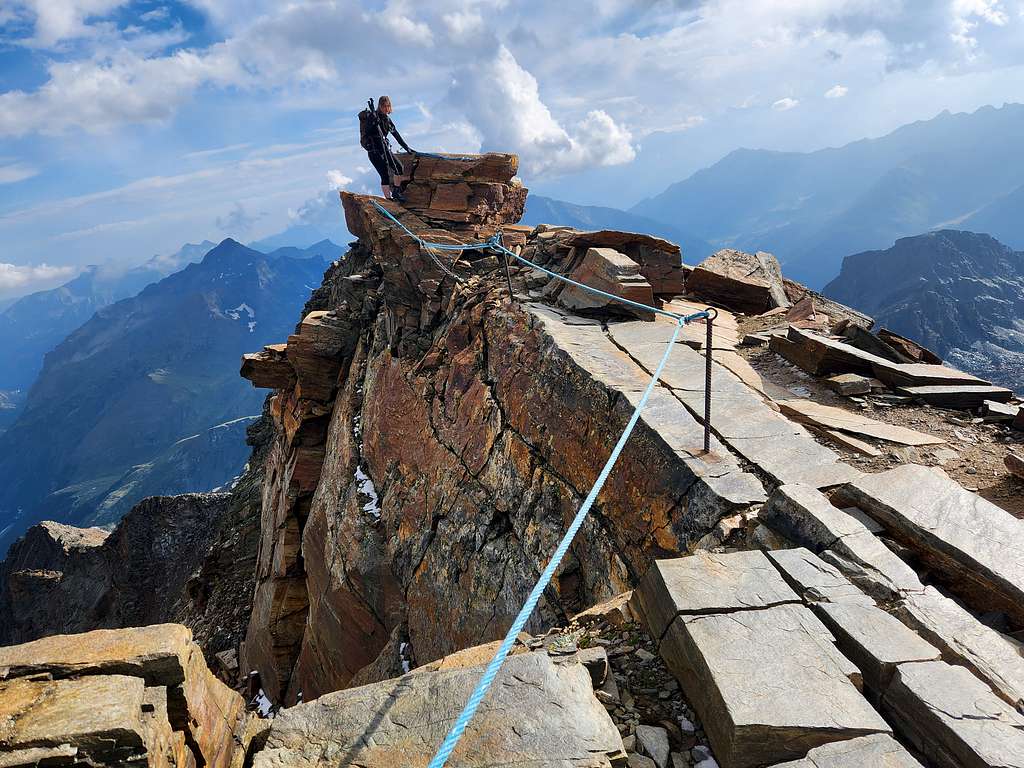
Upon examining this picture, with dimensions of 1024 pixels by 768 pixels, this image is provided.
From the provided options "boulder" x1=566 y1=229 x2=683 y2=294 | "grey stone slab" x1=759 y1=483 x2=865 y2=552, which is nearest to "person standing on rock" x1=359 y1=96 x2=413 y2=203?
"boulder" x1=566 y1=229 x2=683 y2=294

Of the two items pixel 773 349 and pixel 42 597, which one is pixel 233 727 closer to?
pixel 773 349

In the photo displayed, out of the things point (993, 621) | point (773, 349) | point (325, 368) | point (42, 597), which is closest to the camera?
point (993, 621)

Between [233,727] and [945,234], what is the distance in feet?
728

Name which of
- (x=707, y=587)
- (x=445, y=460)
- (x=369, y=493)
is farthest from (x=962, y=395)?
(x=369, y=493)

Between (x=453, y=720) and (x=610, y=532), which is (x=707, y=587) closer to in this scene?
(x=453, y=720)

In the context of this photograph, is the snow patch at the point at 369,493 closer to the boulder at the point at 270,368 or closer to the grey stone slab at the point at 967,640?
the boulder at the point at 270,368

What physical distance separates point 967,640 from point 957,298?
178m

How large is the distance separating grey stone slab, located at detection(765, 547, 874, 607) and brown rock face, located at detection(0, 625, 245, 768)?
5.59 meters

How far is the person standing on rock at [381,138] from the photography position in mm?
25078

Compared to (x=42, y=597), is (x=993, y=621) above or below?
above

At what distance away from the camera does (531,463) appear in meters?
11.6

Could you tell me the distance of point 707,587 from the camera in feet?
17.9

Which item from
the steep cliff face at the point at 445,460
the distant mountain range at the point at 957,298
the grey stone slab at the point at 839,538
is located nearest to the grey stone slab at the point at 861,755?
the grey stone slab at the point at 839,538

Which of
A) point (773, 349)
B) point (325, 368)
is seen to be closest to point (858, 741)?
point (773, 349)
